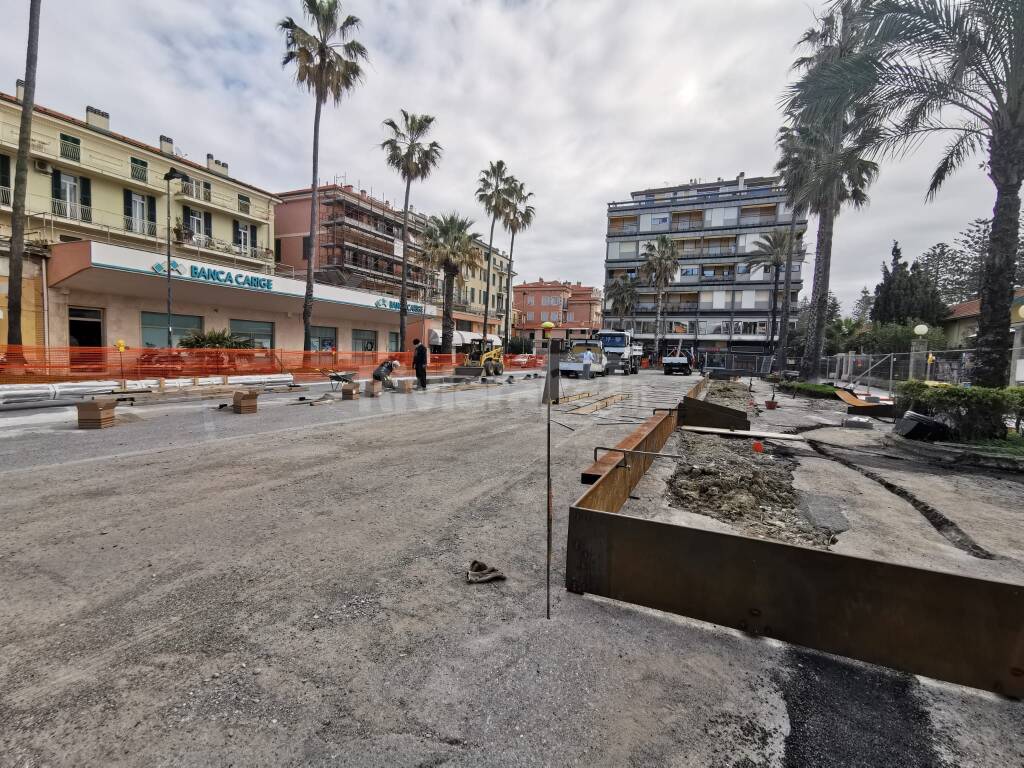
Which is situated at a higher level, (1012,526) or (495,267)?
(495,267)

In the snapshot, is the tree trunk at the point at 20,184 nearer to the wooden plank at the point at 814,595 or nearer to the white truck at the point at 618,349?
the wooden plank at the point at 814,595

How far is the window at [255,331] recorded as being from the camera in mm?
27359

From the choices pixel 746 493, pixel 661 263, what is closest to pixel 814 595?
pixel 746 493

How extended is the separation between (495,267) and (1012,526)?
62.8 metres

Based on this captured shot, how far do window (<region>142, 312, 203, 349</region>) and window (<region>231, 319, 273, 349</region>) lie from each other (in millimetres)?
2824

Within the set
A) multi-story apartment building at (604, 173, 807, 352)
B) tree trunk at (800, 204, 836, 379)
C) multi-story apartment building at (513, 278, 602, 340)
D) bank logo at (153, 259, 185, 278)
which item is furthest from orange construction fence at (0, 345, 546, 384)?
multi-story apartment building at (513, 278, 602, 340)

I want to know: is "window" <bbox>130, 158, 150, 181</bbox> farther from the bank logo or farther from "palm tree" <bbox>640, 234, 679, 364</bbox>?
"palm tree" <bbox>640, 234, 679, 364</bbox>

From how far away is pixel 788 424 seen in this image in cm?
1161

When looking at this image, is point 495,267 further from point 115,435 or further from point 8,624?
point 8,624

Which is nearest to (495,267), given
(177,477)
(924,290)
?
(924,290)

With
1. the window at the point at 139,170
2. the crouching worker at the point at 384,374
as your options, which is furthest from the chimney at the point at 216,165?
the crouching worker at the point at 384,374

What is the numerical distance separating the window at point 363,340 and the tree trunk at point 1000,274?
34847 millimetres

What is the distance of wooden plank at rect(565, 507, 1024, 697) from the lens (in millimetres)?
2277

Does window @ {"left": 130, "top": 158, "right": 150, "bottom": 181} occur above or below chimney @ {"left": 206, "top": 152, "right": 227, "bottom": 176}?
below
